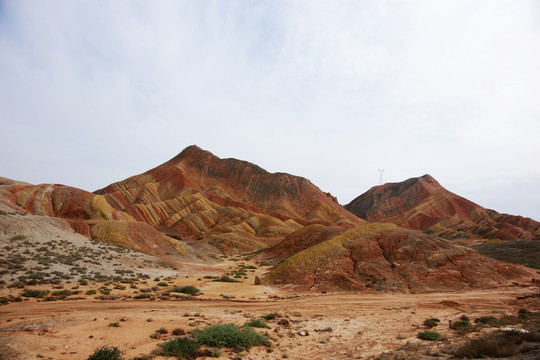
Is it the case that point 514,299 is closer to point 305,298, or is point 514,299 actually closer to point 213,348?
point 305,298

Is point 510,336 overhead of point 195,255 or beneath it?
beneath

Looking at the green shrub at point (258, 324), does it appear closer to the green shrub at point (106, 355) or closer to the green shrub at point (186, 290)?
the green shrub at point (106, 355)

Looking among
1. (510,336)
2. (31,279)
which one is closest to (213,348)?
(510,336)

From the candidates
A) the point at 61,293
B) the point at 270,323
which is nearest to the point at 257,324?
the point at 270,323

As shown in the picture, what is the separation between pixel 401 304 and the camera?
19.0 meters

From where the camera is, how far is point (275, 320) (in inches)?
563

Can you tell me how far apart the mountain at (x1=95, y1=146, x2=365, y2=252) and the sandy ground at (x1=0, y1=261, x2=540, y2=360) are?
48339 millimetres

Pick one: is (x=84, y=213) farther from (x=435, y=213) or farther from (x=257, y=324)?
(x=435, y=213)

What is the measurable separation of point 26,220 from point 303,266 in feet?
95.7

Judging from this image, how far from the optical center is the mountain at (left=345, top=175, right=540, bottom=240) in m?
99.5

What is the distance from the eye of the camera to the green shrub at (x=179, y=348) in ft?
30.2

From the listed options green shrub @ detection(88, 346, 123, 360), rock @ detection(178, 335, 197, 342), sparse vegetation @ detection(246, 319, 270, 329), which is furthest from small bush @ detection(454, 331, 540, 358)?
green shrub @ detection(88, 346, 123, 360)

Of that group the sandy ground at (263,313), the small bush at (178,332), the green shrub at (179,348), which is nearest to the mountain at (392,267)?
the sandy ground at (263,313)

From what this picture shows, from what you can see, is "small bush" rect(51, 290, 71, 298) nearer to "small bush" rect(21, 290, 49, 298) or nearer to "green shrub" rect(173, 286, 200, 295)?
"small bush" rect(21, 290, 49, 298)
